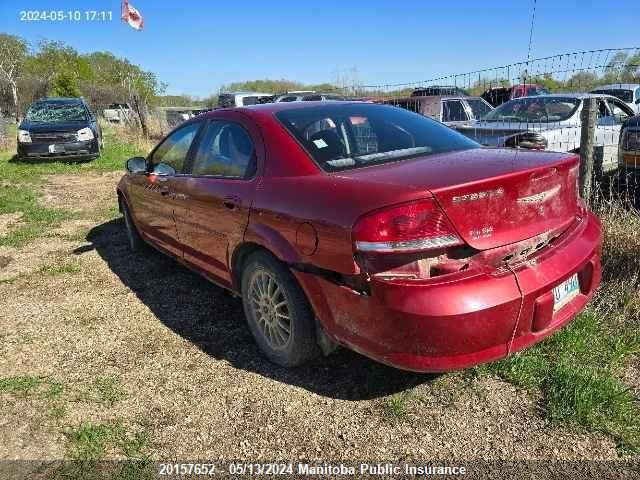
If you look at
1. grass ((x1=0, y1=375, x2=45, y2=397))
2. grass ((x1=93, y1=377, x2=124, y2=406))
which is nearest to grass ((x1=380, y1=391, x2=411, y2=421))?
grass ((x1=93, y1=377, x2=124, y2=406))

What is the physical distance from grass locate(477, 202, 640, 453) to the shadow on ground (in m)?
0.60

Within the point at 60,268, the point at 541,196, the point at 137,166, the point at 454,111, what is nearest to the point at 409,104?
the point at 454,111

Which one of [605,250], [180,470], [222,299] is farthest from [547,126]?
[180,470]

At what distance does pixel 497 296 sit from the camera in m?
2.24

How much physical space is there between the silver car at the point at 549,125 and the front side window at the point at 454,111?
118 inches

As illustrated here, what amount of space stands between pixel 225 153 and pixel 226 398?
161 centimetres

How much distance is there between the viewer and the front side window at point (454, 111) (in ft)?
38.0

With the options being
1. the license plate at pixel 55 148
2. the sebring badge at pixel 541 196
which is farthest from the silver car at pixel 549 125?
the license plate at pixel 55 148

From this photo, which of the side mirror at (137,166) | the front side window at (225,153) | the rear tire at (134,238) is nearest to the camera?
the front side window at (225,153)

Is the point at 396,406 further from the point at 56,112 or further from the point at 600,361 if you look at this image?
the point at 56,112

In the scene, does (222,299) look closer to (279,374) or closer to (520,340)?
(279,374)

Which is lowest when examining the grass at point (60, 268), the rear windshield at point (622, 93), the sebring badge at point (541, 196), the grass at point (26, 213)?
the grass at point (60, 268)

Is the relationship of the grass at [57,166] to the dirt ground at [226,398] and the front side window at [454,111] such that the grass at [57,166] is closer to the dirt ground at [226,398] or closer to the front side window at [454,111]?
the front side window at [454,111]

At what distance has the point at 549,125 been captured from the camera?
24.3 feet
